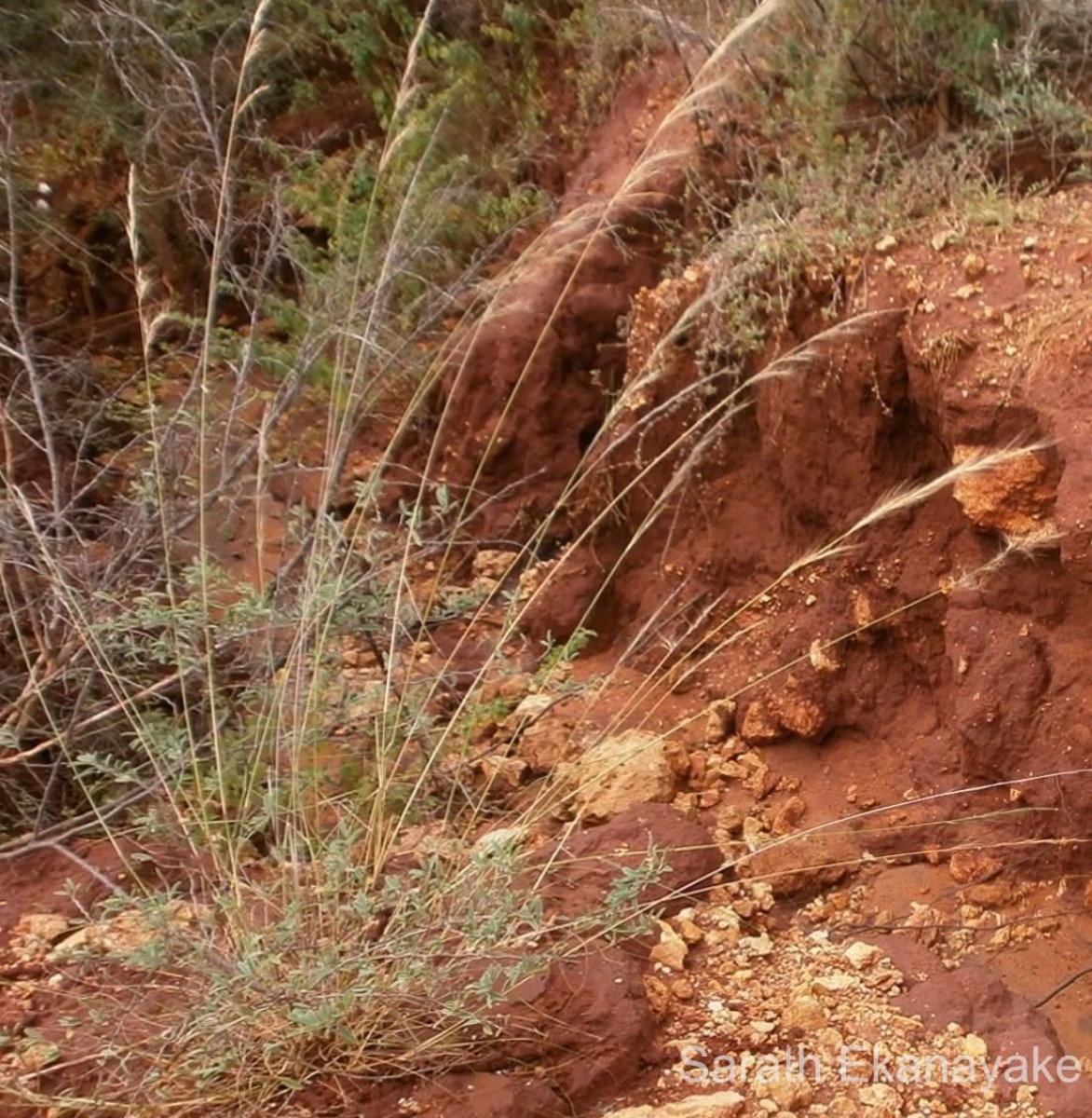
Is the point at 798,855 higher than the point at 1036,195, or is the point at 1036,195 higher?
the point at 1036,195

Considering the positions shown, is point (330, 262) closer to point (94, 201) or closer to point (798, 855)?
point (94, 201)

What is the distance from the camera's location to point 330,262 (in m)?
5.00

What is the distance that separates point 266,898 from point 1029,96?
2.94 metres

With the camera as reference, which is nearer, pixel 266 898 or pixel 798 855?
pixel 266 898

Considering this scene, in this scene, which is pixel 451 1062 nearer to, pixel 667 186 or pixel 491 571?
pixel 491 571

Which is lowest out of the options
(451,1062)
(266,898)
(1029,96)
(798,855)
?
(798,855)

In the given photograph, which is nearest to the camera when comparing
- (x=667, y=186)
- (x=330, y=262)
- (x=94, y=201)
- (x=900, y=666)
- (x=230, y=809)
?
(x=230, y=809)

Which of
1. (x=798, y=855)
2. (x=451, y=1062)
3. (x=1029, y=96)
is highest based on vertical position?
(x=1029, y=96)

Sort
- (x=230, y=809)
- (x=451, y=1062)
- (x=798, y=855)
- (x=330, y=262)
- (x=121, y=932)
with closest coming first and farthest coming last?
(x=451, y=1062) < (x=121, y=932) < (x=230, y=809) < (x=798, y=855) < (x=330, y=262)

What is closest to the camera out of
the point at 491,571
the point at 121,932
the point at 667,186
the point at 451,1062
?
the point at 451,1062

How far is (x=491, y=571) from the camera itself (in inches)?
179

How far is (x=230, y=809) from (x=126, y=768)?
27cm

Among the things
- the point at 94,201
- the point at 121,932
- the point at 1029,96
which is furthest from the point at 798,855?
the point at 94,201

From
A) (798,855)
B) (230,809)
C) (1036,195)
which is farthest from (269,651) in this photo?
(1036,195)
